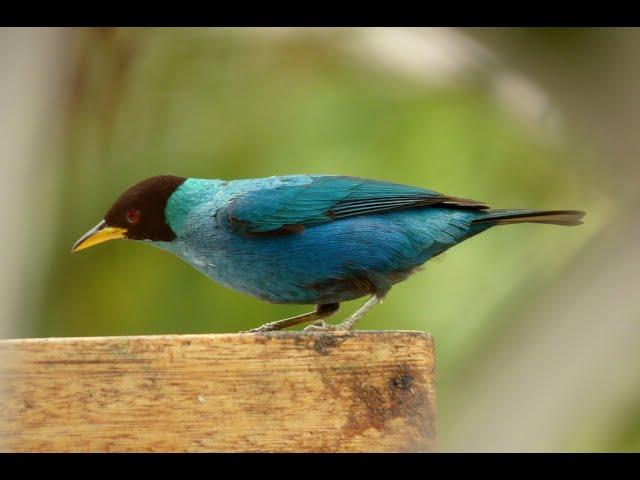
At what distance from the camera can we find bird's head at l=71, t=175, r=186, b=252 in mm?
4426

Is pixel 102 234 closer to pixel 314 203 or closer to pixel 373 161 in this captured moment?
pixel 314 203

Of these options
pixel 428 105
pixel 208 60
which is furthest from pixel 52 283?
pixel 428 105

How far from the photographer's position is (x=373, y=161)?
6.09 m

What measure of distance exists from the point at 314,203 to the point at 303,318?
1.55 feet

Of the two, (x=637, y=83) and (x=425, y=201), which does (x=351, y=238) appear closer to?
(x=425, y=201)

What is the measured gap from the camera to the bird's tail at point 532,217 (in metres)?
4.39

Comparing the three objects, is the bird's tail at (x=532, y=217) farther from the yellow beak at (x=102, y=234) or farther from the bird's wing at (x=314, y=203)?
the yellow beak at (x=102, y=234)

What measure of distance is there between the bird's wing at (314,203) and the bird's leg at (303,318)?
1.17 ft

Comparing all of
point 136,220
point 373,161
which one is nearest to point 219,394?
point 136,220

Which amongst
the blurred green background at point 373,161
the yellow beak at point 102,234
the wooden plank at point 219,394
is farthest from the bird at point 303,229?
the wooden plank at point 219,394

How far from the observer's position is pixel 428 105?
635cm

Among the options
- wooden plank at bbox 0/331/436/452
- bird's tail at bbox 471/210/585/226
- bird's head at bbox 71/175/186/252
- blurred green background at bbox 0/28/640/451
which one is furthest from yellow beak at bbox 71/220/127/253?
bird's tail at bbox 471/210/585/226

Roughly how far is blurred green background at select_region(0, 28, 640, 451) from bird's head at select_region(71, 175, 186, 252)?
1.15ft

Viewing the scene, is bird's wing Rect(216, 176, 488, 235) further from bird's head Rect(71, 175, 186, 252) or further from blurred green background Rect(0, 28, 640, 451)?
blurred green background Rect(0, 28, 640, 451)
